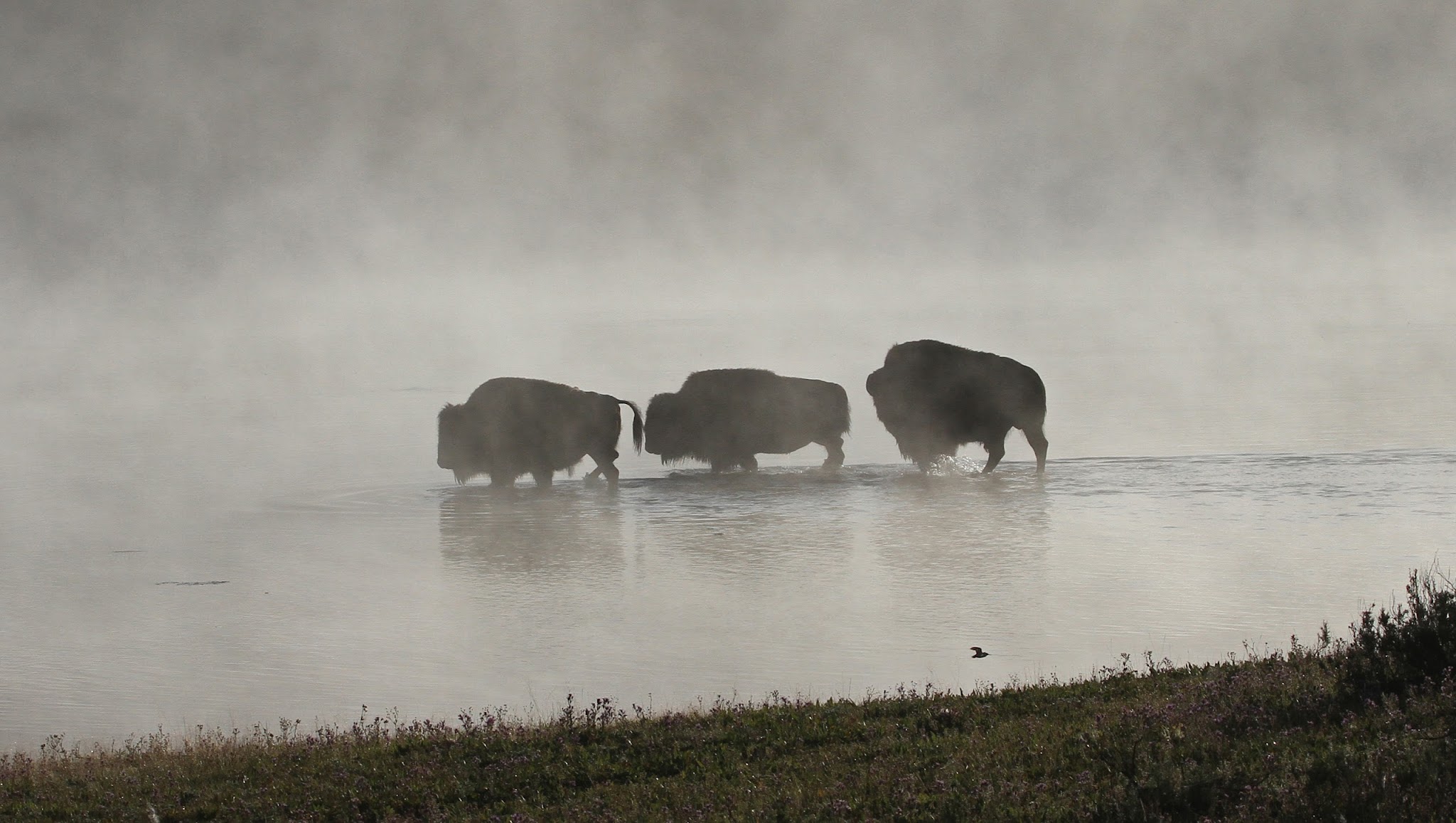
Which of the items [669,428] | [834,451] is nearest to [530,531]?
[669,428]

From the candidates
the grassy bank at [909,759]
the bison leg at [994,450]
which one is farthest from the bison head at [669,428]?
the grassy bank at [909,759]

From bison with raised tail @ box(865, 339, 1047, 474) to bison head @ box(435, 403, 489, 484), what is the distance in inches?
336

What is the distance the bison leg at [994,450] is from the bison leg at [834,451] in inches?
126

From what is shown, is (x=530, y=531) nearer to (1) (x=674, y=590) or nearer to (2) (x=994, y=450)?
(1) (x=674, y=590)

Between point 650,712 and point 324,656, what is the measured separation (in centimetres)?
505

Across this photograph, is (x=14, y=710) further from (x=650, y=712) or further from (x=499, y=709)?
(x=650, y=712)

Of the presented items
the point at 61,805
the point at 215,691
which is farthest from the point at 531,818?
the point at 215,691

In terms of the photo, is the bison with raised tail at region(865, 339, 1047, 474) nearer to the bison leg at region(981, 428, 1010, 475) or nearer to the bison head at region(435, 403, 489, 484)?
the bison leg at region(981, 428, 1010, 475)

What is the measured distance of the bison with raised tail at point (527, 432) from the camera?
28094 millimetres

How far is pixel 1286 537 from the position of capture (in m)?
20.0

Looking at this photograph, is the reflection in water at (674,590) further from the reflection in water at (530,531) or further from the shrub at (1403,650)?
the shrub at (1403,650)

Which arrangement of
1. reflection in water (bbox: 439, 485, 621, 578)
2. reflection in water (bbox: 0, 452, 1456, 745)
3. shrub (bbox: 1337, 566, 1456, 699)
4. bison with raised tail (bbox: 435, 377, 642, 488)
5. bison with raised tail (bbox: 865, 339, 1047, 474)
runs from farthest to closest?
1. bison with raised tail (bbox: 865, 339, 1047, 474)
2. bison with raised tail (bbox: 435, 377, 642, 488)
3. reflection in water (bbox: 439, 485, 621, 578)
4. reflection in water (bbox: 0, 452, 1456, 745)
5. shrub (bbox: 1337, 566, 1456, 699)

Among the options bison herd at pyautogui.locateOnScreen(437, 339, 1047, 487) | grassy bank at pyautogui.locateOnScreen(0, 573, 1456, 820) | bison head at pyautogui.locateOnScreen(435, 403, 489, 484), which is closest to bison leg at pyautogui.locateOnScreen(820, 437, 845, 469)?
bison herd at pyautogui.locateOnScreen(437, 339, 1047, 487)

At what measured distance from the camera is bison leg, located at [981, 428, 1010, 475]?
30016mm
